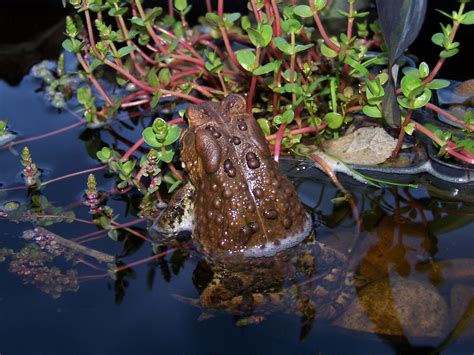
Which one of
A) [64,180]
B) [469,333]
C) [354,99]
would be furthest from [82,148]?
[469,333]

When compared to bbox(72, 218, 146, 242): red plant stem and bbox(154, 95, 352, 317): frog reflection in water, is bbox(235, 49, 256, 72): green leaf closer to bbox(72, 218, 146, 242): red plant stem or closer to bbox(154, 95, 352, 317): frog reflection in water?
bbox(154, 95, 352, 317): frog reflection in water

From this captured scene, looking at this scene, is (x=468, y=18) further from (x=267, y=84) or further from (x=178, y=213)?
(x=178, y=213)

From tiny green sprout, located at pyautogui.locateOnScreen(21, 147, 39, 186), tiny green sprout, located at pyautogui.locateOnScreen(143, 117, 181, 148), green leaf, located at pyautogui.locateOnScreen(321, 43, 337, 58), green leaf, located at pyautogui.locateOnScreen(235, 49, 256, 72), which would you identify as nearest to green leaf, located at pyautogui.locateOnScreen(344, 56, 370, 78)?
green leaf, located at pyautogui.locateOnScreen(321, 43, 337, 58)

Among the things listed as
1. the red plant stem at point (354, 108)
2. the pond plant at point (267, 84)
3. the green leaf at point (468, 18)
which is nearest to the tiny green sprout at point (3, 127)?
the pond plant at point (267, 84)

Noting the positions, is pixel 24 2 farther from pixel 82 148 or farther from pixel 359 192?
pixel 359 192

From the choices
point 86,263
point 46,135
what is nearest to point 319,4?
point 86,263

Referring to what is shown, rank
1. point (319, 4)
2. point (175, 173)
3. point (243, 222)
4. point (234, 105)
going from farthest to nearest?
point (175, 173) → point (319, 4) → point (234, 105) → point (243, 222)

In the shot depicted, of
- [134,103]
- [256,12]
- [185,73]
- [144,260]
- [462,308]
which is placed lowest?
[462,308]
